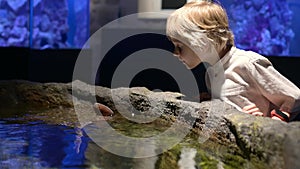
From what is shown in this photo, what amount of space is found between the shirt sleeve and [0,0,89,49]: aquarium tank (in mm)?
3762

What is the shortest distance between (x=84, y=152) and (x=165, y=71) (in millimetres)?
3044

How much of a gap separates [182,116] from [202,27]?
1.16 ft

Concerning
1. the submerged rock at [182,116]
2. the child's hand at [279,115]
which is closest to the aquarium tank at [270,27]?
the submerged rock at [182,116]

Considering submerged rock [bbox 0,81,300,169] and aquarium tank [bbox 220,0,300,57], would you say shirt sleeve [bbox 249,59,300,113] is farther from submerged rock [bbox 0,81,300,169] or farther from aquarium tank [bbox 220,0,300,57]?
aquarium tank [bbox 220,0,300,57]

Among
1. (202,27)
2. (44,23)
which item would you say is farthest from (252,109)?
(44,23)

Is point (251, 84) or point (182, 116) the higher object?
point (251, 84)

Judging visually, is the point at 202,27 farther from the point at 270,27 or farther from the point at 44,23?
the point at 44,23

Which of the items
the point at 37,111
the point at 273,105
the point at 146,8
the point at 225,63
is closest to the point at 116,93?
the point at 37,111

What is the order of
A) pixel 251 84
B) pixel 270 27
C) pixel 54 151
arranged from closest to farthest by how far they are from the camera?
pixel 54 151
pixel 251 84
pixel 270 27

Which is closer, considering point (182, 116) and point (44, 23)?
point (182, 116)

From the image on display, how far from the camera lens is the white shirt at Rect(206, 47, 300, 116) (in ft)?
5.31

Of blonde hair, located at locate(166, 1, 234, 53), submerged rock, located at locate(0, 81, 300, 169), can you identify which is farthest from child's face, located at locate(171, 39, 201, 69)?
submerged rock, located at locate(0, 81, 300, 169)

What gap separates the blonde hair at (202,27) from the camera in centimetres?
170

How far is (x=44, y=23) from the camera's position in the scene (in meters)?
5.21
